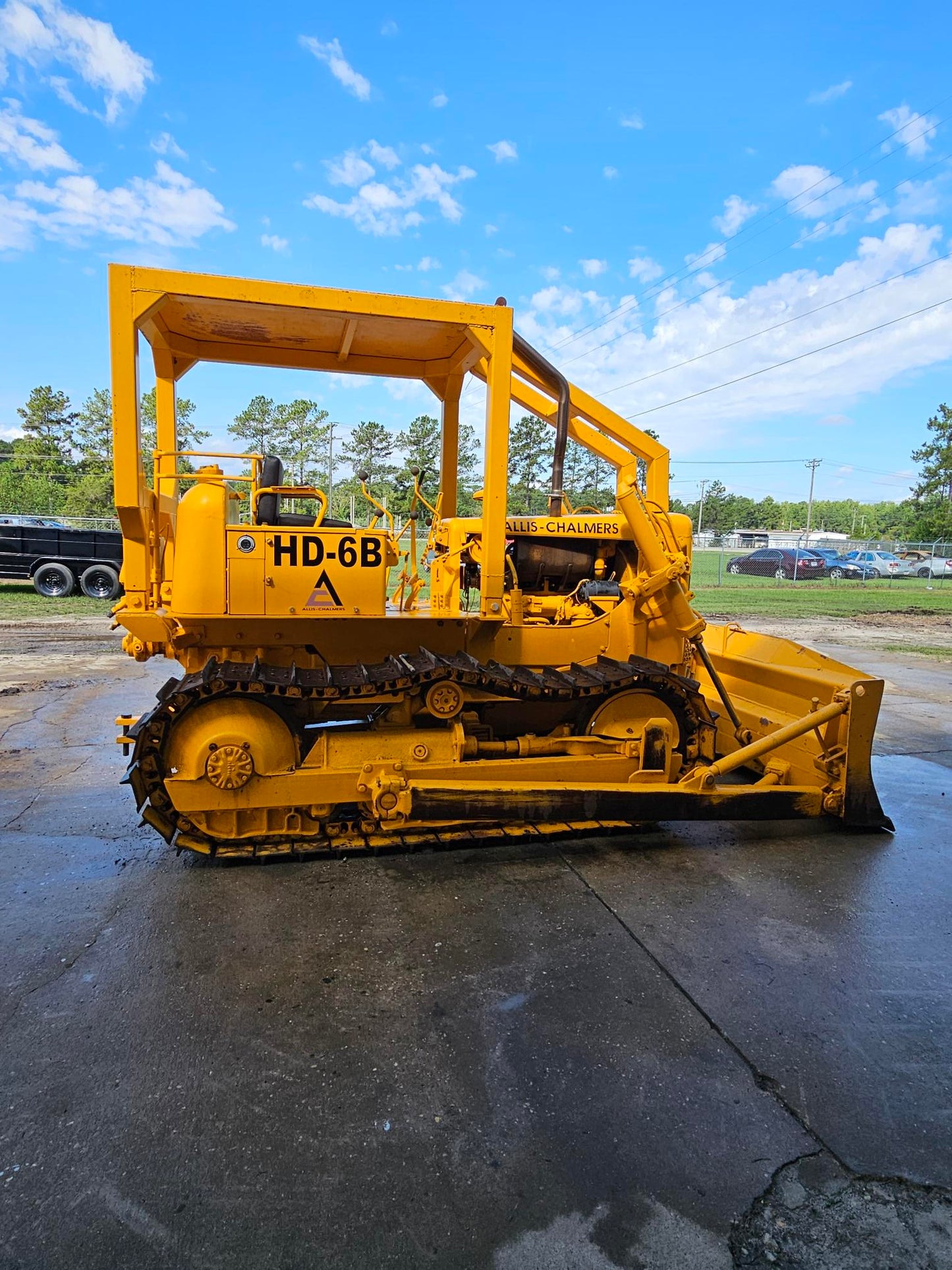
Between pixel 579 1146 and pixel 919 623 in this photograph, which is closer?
pixel 579 1146

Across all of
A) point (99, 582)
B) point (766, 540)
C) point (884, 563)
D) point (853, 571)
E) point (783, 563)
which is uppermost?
point (766, 540)

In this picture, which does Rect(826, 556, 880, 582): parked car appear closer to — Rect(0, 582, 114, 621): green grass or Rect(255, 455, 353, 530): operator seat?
Rect(0, 582, 114, 621): green grass

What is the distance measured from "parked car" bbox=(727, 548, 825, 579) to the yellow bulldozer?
31.3m

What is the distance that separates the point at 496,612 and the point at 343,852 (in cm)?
170

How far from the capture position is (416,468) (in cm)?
500

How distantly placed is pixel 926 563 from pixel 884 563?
3.39 metres

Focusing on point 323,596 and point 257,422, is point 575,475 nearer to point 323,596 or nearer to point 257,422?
point 257,422

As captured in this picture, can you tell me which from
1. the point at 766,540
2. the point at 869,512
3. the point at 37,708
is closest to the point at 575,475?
the point at 766,540

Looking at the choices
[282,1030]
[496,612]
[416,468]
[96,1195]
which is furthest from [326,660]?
[96,1195]

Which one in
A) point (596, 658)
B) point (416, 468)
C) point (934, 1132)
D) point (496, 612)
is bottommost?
point (934, 1132)

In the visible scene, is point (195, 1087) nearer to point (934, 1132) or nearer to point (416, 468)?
point (934, 1132)

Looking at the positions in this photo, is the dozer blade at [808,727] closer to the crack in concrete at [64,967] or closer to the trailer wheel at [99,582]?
the crack in concrete at [64,967]

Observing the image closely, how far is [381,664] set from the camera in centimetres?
446

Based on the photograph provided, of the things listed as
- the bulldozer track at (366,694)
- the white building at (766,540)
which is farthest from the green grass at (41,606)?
the white building at (766,540)
